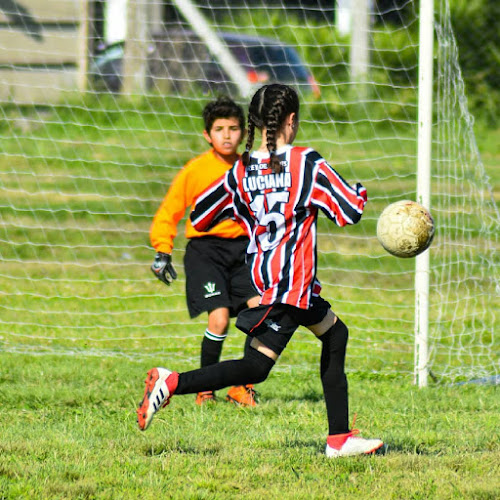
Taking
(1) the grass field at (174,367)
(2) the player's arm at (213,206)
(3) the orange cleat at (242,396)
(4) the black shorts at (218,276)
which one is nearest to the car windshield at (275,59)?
(1) the grass field at (174,367)

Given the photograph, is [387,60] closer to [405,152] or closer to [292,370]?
[405,152]

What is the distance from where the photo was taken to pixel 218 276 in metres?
5.84

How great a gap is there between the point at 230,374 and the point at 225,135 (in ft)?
6.45

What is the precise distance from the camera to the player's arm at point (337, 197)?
4.11 metres

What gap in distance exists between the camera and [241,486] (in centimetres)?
391

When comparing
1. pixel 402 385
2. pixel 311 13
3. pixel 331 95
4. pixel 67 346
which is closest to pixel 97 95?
pixel 331 95

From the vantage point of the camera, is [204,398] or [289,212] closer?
[289,212]

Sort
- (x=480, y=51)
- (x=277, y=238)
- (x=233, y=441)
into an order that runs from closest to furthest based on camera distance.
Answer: (x=277, y=238)
(x=233, y=441)
(x=480, y=51)

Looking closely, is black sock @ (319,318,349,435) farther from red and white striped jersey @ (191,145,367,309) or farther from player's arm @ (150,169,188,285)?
player's arm @ (150,169,188,285)

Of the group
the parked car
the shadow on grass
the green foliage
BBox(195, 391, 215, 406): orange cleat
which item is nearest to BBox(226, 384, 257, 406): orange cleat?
BBox(195, 391, 215, 406): orange cleat

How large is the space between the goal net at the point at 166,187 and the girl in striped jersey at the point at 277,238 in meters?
2.39

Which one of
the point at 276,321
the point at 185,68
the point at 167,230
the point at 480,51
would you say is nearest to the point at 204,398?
the point at 167,230

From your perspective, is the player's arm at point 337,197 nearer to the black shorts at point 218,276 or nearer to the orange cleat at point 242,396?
the black shorts at point 218,276

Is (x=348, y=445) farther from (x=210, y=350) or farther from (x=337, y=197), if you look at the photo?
(x=210, y=350)
